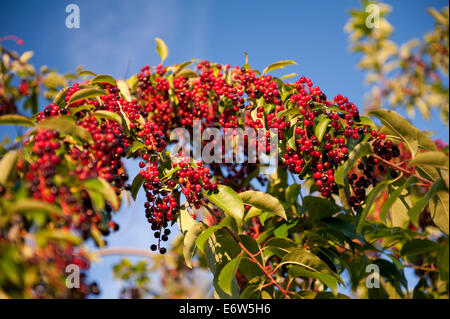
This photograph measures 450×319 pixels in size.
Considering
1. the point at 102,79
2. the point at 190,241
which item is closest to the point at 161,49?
the point at 102,79

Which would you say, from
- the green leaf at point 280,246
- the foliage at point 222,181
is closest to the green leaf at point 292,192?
the foliage at point 222,181

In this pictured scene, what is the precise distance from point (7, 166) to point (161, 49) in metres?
1.93

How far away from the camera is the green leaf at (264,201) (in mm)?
1932

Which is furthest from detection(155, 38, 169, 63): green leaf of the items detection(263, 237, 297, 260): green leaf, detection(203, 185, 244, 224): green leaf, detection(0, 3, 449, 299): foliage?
detection(263, 237, 297, 260): green leaf

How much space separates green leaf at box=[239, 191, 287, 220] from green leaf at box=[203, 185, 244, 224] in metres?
0.11

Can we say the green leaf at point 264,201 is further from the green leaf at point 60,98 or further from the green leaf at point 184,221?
the green leaf at point 60,98

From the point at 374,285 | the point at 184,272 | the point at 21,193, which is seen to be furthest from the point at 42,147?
the point at 184,272

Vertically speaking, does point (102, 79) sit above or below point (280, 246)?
above

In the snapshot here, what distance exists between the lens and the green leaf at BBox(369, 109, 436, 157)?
5.33 feet

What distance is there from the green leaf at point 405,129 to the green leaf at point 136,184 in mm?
1252

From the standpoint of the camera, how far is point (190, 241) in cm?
194

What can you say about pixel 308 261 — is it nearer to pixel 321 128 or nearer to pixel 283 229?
Answer: pixel 283 229

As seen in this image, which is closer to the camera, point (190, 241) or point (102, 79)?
point (190, 241)

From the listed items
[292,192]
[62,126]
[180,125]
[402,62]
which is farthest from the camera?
[402,62]
